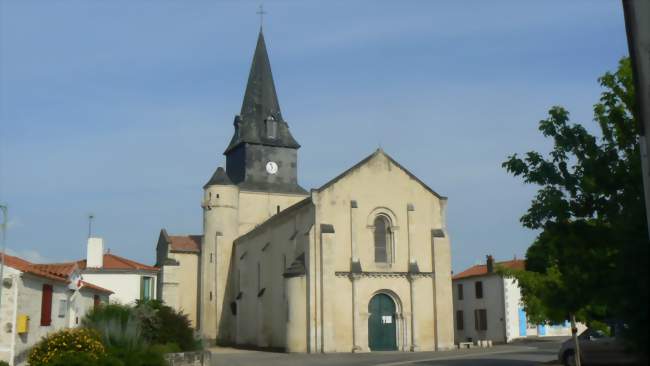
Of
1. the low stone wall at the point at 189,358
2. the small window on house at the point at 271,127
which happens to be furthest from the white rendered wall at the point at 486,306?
the low stone wall at the point at 189,358

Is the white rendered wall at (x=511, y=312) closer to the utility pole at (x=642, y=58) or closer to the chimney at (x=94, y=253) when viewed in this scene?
the chimney at (x=94, y=253)

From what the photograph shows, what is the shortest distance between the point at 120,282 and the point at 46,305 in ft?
49.5

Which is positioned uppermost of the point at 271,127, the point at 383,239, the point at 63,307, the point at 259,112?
the point at 259,112

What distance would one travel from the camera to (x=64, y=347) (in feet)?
50.2

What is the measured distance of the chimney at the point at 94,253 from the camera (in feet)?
115

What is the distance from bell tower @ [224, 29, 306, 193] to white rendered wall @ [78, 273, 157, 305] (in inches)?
512

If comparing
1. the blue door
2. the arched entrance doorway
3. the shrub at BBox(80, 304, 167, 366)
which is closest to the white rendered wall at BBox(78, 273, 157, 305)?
the arched entrance doorway

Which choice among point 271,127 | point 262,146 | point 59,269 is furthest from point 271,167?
point 59,269

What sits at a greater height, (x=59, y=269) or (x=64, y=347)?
(x=59, y=269)

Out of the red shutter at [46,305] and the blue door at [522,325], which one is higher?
the red shutter at [46,305]

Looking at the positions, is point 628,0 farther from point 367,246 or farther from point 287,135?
point 287,135

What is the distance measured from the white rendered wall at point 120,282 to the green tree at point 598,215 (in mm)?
27812

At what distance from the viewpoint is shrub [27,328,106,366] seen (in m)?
15.1

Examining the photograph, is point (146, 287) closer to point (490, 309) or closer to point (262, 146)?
point (262, 146)
